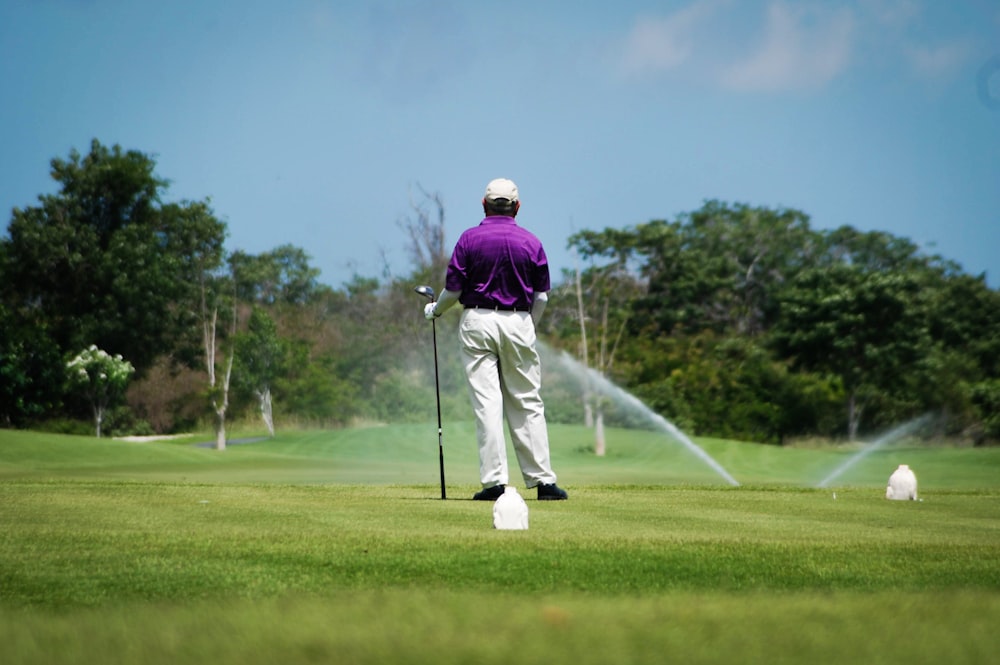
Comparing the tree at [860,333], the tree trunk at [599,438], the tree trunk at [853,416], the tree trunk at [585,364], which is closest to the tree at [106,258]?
the tree trunk at [585,364]

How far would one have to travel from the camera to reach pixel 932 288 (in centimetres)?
4250

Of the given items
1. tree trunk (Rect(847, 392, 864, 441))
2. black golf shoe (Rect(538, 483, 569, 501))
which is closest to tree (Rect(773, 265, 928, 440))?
tree trunk (Rect(847, 392, 864, 441))

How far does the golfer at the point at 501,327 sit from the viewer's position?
8.01 meters

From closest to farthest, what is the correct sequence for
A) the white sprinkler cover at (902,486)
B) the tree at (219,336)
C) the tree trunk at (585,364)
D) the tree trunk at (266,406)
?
the white sprinkler cover at (902,486) < the tree trunk at (585,364) < the tree at (219,336) < the tree trunk at (266,406)

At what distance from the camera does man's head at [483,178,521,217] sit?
324 inches

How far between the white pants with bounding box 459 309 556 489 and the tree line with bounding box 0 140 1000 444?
1022 inches

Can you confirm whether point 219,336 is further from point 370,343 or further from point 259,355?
point 370,343

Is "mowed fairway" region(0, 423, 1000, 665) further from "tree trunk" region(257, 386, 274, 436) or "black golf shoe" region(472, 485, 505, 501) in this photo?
"tree trunk" region(257, 386, 274, 436)

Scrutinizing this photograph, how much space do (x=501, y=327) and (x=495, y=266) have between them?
0.41m

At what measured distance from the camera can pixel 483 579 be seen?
425 centimetres

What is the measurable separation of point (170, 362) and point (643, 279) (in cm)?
2010

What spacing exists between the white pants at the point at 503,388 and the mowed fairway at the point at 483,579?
34 cm

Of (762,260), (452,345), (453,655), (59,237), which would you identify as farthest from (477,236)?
(762,260)

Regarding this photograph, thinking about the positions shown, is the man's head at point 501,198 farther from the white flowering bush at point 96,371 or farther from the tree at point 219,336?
the tree at point 219,336
